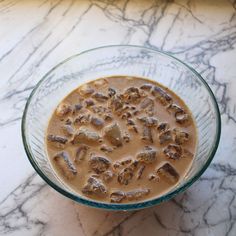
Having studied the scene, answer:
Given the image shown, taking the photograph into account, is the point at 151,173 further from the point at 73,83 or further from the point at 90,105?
the point at 73,83

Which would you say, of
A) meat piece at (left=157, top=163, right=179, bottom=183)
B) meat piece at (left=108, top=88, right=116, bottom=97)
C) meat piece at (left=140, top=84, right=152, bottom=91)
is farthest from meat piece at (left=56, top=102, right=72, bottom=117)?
meat piece at (left=157, top=163, right=179, bottom=183)

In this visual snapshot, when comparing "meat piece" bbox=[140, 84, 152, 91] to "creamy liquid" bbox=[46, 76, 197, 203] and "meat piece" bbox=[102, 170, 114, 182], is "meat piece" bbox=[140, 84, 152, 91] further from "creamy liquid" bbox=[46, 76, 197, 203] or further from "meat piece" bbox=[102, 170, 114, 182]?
"meat piece" bbox=[102, 170, 114, 182]

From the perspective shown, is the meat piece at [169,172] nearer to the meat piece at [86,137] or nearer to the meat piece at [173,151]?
the meat piece at [173,151]

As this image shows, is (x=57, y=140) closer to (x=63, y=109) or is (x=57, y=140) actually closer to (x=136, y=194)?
(x=63, y=109)

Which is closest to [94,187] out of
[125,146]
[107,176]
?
[107,176]

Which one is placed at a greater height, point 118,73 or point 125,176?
point 118,73

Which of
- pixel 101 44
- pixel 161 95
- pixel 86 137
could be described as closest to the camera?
pixel 86 137
